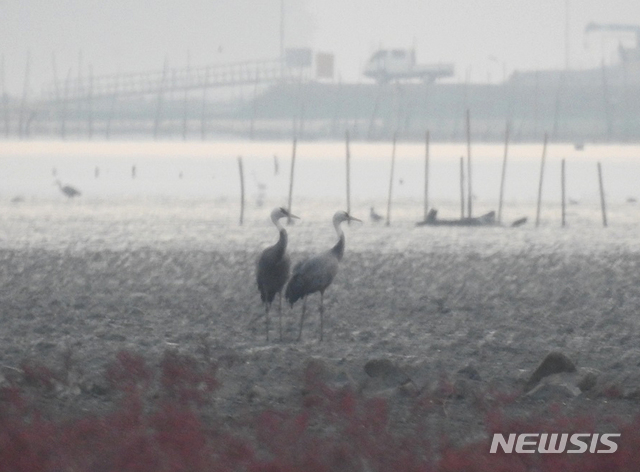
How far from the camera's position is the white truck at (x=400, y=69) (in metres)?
116

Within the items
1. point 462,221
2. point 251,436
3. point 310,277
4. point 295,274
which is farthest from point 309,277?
point 462,221

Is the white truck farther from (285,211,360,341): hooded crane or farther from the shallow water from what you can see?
(285,211,360,341): hooded crane

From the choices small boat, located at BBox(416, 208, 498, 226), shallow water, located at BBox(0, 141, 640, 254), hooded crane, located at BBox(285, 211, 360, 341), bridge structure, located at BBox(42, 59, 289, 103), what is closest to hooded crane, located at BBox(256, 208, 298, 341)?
hooded crane, located at BBox(285, 211, 360, 341)

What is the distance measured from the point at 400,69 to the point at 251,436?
354ft

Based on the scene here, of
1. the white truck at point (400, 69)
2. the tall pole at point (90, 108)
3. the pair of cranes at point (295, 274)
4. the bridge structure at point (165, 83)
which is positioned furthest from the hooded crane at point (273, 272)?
the bridge structure at point (165, 83)

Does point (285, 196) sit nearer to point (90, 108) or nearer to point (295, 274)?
point (295, 274)

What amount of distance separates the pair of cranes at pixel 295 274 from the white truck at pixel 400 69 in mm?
101148

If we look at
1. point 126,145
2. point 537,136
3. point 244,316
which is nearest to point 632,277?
point 244,316

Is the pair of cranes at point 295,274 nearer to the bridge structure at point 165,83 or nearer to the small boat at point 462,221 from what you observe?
the small boat at point 462,221

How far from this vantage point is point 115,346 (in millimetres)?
13367

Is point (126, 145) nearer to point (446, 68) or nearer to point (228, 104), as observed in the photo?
point (228, 104)

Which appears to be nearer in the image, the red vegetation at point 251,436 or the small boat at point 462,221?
the red vegetation at point 251,436

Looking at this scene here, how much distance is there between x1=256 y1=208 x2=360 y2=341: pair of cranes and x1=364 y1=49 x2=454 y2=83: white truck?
101148 mm

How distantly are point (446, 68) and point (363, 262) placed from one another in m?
96.2
